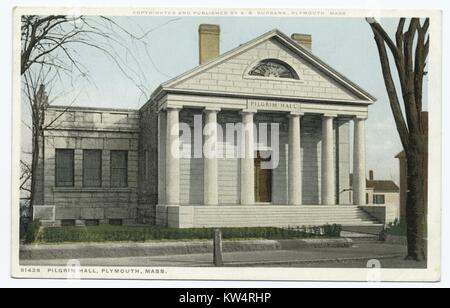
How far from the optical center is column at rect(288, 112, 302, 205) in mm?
17859

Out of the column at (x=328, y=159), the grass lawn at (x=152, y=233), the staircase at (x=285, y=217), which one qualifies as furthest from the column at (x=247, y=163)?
the grass lawn at (x=152, y=233)

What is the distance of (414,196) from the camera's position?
13406 mm

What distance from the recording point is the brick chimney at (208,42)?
45.4 feet

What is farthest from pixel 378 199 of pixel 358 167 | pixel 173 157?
pixel 173 157

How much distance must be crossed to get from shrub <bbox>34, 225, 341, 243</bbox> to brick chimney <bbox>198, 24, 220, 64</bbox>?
443 cm

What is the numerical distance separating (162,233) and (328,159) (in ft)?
19.9

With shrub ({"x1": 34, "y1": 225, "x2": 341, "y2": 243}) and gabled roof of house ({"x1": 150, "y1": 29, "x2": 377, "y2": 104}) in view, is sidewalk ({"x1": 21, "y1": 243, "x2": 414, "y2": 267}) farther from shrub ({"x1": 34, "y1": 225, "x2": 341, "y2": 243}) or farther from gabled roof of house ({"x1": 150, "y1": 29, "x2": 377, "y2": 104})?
gabled roof of house ({"x1": 150, "y1": 29, "x2": 377, "y2": 104})

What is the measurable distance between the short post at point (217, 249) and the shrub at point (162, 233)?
0.45 m

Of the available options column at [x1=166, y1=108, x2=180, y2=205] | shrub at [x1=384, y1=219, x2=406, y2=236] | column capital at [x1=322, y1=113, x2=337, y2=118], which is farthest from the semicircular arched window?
shrub at [x1=384, y1=219, x2=406, y2=236]

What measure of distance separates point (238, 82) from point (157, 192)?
3.76 meters

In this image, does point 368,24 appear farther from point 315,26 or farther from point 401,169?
point 401,169
